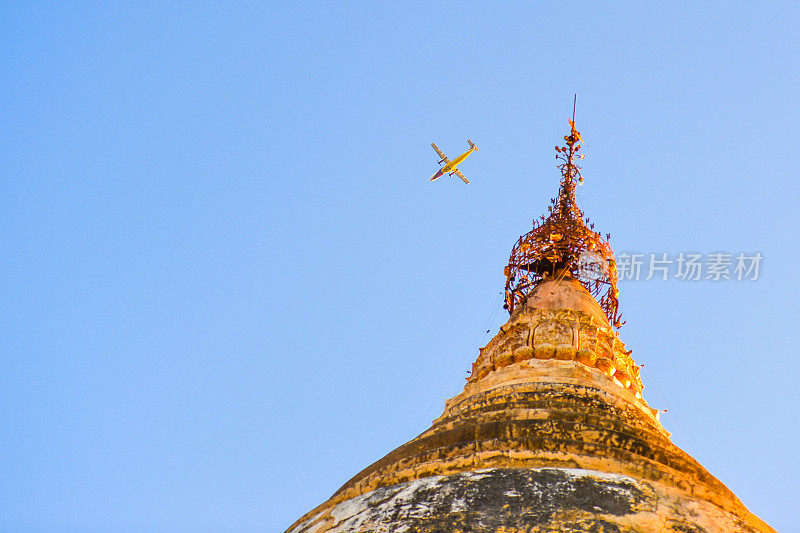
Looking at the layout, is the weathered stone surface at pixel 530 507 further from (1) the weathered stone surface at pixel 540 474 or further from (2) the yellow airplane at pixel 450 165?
(2) the yellow airplane at pixel 450 165

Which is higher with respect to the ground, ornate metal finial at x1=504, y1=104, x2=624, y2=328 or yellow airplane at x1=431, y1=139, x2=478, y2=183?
yellow airplane at x1=431, y1=139, x2=478, y2=183

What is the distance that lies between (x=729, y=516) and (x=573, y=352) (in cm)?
482

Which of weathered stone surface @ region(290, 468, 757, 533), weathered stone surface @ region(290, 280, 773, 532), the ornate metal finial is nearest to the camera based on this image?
weathered stone surface @ region(290, 468, 757, 533)

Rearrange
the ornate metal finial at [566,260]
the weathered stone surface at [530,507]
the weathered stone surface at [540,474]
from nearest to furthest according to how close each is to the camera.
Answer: the weathered stone surface at [530,507], the weathered stone surface at [540,474], the ornate metal finial at [566,260]

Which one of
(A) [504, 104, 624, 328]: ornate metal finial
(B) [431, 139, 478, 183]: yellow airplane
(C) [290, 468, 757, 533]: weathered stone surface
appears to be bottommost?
(C) [290, 468, 757, 533]: weathered stone surface

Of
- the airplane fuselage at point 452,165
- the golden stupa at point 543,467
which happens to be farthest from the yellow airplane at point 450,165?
the golden stupa at point 543,467

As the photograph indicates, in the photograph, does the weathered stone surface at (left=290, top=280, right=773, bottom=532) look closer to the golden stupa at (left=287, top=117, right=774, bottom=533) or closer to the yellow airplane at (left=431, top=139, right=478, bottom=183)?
the golden stupa at (left=287, top=117, right=774, bottom=533)

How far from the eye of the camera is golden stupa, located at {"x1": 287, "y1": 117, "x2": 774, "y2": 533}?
827 centimetres

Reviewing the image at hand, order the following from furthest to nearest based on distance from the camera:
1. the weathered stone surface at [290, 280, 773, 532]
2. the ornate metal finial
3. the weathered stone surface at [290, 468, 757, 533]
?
the ornate metal finial < the weathered stone surface at [290, 280, 773, 532] < the weathered stone surface at [290, 468, 757, 533]

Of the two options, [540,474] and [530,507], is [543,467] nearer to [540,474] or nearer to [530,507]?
[540,474]

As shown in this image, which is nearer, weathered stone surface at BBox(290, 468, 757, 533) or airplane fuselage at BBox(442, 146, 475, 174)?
weathered stone surface at BBox(290, 468, 757, 533)

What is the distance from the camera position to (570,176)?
67.5ft

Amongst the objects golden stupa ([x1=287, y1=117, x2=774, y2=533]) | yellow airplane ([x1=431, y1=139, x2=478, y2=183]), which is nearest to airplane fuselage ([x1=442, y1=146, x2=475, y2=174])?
yellow airplane ([x1=431, y1=139, x2=478, y2=183])

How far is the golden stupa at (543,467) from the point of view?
8266mm
